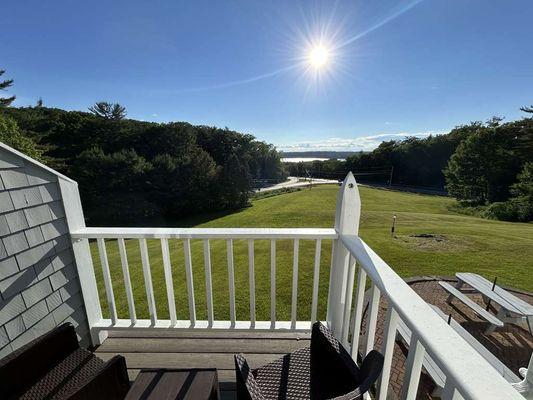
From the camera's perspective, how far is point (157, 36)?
6.18 meters

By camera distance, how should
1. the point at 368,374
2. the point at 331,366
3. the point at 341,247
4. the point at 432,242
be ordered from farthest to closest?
the point at 432,242
the point at 341,247
the point at 331,366
the point at 368,374

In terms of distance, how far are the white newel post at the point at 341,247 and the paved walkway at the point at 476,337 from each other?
4.28ft

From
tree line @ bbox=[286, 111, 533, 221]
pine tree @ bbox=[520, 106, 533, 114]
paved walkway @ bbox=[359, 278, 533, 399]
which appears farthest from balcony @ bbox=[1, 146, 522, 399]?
pine tree @ bbox=[520, 106, 533, 114]

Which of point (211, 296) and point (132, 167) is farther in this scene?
point (132, 167)

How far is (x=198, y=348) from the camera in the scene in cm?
219

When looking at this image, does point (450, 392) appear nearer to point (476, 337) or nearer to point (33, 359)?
point (33, 359)

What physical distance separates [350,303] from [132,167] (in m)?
26.0

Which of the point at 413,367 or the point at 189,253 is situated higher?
the point at 413,367

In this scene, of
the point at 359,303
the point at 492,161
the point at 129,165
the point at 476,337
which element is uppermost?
the point at 359,303

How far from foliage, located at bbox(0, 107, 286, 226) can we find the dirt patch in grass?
21.6 meters

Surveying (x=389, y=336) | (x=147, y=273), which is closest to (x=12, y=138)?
(x=147, y=273)

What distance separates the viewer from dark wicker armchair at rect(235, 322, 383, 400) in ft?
3.60

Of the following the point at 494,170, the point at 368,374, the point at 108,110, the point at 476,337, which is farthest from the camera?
the point at 108,110

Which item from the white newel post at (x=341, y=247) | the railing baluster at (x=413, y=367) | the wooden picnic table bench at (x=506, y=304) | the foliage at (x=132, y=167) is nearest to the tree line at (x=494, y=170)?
the foliage at (x=132, y=167)
